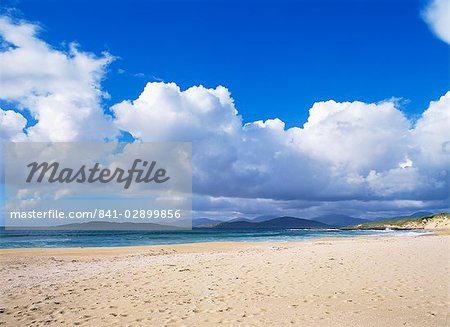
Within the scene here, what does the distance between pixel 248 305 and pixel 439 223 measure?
18017cm

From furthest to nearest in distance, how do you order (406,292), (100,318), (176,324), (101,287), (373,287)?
(101,287) → (373,287) → (406,292) → (100,318) → (176,324)

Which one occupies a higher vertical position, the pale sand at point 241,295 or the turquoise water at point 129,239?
the pale sand at point 241,295

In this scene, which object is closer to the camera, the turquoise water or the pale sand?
the pale sand

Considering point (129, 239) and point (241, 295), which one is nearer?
point (241, 295)

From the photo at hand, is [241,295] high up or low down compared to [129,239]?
up

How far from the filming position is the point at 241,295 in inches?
502

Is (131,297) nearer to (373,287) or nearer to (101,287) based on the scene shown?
(101,287)

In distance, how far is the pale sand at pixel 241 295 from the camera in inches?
397

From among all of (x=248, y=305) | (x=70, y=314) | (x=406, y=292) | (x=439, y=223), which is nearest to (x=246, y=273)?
(x=248, y=305)

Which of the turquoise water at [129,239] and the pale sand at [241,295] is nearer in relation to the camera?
the pale sand at [241,295]

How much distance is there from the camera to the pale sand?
10.1 meters

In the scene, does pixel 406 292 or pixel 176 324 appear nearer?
pixel 176 324

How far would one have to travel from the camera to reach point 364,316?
32.9 feet

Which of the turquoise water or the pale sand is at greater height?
the pale sand
